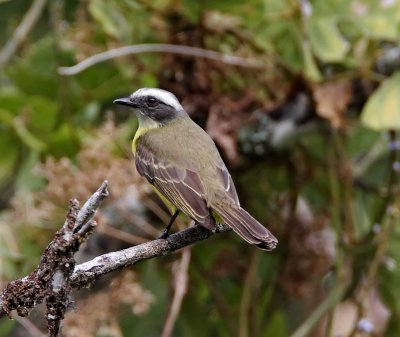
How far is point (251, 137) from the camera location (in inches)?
135

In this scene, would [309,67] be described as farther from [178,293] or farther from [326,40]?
[178,293]

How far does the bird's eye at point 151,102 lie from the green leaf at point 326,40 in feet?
2.33

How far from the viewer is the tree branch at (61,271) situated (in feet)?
4.74

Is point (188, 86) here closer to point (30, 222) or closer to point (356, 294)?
point (30, 222)

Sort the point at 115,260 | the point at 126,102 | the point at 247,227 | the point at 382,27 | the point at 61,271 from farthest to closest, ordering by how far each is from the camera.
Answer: the point at 382,27 → the point at 126,102 → the point at 247,227 → the point at 115,260 → the point at 61,271

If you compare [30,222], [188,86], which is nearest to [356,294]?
[188,86]

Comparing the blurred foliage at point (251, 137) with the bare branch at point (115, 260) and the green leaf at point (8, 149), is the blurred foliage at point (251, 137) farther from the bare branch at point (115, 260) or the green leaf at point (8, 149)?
the bare branch at point (115, 260)

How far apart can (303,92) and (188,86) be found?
457mm

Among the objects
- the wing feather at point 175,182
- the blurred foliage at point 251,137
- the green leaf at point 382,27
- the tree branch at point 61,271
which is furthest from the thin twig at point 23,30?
the tree branch at point 61,271

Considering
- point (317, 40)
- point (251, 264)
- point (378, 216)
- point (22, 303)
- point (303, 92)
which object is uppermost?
point (22, 303)

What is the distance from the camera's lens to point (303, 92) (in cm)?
347

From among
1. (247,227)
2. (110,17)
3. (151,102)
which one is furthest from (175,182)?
(110,17)

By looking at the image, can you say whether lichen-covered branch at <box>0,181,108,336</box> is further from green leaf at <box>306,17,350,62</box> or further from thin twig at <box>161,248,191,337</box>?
green leaf at <box>306,17,350,62</box>

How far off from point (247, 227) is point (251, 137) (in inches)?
49.7
